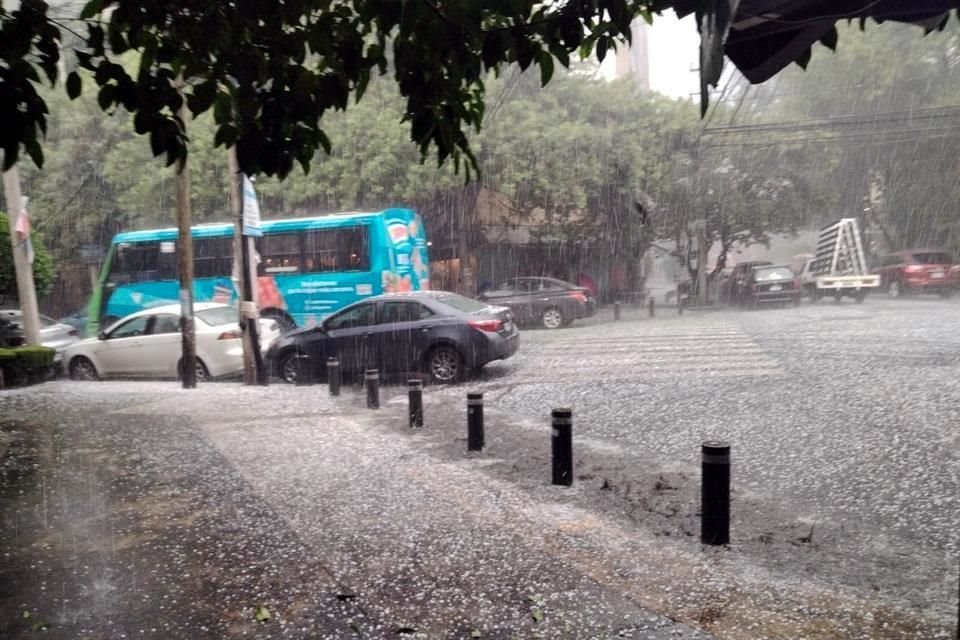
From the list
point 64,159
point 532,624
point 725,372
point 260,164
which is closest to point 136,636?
point 532,624

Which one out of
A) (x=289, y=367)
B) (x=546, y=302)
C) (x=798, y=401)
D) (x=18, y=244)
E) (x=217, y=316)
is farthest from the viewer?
(x=546, y=302)

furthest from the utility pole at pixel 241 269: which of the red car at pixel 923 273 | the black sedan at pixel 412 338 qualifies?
the red car at pixel 923 273

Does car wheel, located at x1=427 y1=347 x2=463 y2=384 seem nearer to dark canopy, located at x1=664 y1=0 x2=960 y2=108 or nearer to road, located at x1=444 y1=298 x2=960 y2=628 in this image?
road, located at x1=444 y1=298 x2=960 y2=628

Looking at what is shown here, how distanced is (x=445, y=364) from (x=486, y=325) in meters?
0.92

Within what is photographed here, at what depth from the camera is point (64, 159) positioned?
79.8 feet

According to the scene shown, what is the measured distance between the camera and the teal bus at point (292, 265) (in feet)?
57.3

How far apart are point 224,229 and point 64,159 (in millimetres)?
9550

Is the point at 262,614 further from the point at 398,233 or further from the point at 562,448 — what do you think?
the point at 398,233

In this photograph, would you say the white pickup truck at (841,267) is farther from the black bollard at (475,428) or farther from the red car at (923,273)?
the black bollard at (475,428)

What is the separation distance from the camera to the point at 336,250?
17.7 m

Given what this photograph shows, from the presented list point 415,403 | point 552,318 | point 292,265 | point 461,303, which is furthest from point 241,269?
point 552,318

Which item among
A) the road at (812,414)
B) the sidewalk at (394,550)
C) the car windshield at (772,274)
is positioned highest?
the car windshield at (772,274)

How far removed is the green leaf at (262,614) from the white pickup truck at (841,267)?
22.6 metres

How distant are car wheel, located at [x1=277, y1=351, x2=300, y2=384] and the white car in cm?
101
